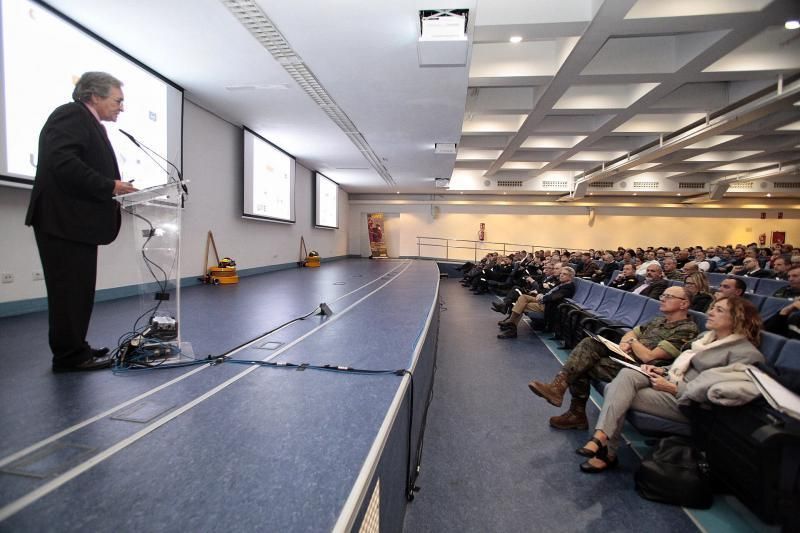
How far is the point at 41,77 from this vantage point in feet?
10.3

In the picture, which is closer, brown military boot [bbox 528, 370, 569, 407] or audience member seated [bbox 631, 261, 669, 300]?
brown military boot [bbox 528, 370, 569, 407]

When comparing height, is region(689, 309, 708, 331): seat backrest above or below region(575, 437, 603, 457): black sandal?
above

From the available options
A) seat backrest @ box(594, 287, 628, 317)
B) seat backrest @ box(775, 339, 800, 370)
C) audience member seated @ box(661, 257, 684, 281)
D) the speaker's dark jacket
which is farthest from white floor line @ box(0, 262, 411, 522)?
audience member seated @ box(661, 257, 684, 281)

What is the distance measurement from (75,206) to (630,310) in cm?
429

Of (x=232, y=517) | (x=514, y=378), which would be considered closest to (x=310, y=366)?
(x=232, y=517)

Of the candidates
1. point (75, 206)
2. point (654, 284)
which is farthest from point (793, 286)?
point (75, 206)

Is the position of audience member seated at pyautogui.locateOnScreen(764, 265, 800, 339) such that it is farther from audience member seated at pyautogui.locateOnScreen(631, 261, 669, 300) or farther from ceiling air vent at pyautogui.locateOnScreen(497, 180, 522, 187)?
ceiling air vent at pyautogui.locateOnScreen(497, 180, 522, 187)

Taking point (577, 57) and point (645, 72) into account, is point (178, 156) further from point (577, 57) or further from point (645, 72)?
point (645, 72)

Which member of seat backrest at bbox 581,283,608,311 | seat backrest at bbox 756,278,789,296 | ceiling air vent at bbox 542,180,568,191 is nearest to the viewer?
seat backrest at bbox 581,283,608,311

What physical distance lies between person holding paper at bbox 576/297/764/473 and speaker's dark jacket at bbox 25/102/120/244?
2.64 metres

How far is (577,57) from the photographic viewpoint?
14.6ft

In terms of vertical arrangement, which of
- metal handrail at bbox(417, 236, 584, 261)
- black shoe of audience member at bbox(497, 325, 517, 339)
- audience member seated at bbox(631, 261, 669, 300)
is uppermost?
metal handrail at bbox(417, 236, 584, 261)

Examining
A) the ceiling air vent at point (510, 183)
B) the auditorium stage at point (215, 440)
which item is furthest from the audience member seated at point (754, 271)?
the ceiling air vent at point (510, 183)

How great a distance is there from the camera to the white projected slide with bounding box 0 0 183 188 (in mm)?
2904
